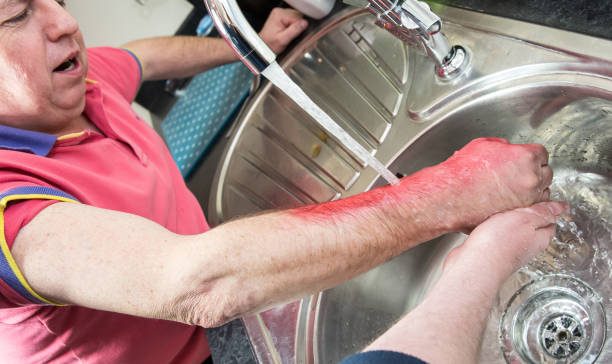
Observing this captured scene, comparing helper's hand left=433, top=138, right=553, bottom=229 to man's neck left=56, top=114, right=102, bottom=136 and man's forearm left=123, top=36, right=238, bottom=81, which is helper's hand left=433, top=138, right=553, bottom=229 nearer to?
man's neck left=56, top=114, right=102, bottom=136

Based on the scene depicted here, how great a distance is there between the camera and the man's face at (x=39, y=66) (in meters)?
0.69

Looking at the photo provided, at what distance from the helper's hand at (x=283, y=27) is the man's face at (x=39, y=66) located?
43 cm

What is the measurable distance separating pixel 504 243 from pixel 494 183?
10cm

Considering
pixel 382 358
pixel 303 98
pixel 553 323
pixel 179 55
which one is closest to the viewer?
pixel 382 358

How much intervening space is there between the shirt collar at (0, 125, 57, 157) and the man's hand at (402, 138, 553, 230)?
2.00ft

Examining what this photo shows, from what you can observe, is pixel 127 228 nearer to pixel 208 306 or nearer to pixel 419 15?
pixel 208 306

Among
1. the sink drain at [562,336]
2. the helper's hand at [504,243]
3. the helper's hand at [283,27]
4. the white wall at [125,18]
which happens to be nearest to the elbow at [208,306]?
the helper's hand at [504,243]

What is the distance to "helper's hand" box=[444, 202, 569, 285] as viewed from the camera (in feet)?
1.90

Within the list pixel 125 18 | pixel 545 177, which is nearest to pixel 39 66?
pixel 545 177

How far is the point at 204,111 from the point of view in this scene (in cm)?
134

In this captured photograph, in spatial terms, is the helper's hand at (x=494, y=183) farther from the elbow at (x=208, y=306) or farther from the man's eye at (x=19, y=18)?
the man's eye at (x=19, y=18)

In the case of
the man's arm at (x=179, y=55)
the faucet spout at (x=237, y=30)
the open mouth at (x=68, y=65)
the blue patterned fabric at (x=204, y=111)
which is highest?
the open mouth at (x=68, y=65)

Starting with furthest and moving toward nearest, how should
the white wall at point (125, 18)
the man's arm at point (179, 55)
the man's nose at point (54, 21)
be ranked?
the white wall at point (125, 18)
the man's arm at point (179, 55)
the man's nose at point (54, 21)

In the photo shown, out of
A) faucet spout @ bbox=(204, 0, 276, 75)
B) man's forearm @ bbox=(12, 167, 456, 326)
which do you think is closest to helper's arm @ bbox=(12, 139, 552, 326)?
man's forearm @ bbox=(12, 167, 456, 326)
